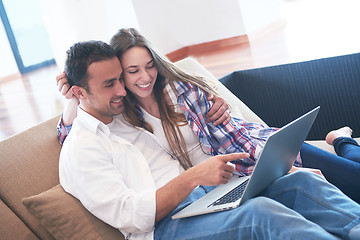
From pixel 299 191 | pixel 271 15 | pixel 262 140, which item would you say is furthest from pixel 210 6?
pixel 299 191

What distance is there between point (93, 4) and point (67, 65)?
11.3ft

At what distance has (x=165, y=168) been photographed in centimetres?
173

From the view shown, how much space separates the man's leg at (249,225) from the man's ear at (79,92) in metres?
0.52

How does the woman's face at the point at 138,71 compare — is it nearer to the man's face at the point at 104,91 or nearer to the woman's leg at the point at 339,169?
the man's face at the point at 104,91

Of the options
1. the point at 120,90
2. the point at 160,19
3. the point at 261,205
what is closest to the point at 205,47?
the point at 160,19

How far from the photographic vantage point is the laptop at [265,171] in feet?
4.25

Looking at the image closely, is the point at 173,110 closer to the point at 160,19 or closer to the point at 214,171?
the point at 214,171

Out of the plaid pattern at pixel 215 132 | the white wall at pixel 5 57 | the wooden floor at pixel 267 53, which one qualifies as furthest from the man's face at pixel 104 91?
the white wall at pixel 5 57

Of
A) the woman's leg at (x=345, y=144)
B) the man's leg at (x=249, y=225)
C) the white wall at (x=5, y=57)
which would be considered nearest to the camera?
the man's leg at (x=249, y=225)

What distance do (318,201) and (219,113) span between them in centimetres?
58

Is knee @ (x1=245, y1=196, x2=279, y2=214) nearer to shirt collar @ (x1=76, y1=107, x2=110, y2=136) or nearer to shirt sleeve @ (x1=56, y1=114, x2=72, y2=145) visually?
shirt collar @ (x1=76, y1=107, x2=110, y2=136)

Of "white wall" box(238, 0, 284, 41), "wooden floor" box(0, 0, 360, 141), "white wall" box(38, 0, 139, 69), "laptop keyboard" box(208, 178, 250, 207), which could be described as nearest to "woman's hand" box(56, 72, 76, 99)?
"laptop keyboard" box(208, 178, 250, 207)

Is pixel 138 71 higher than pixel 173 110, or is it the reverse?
pixel 138 71

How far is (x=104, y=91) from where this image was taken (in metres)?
1.63
